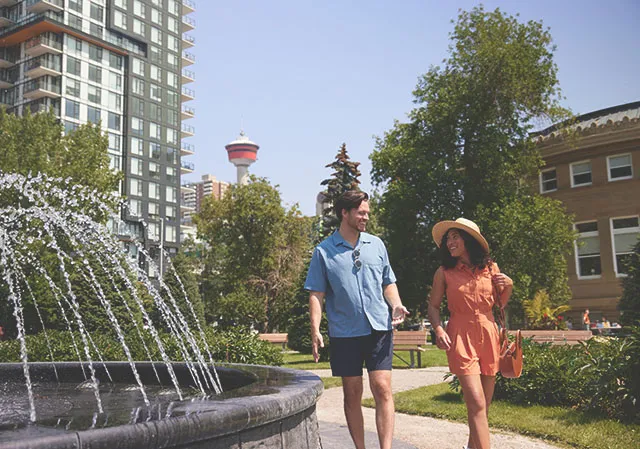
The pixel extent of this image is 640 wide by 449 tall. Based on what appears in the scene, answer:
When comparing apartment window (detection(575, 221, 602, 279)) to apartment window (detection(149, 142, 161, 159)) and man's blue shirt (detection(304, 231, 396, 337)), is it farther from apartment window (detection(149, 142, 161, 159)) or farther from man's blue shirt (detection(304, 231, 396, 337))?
apartment window (detection(149, 142, 161, 159))

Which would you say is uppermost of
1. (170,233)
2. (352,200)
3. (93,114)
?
(93,114)

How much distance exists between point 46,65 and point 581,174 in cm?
5184

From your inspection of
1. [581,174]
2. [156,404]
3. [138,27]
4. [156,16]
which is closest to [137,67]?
[138,27]

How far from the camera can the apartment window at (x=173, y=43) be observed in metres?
74.9

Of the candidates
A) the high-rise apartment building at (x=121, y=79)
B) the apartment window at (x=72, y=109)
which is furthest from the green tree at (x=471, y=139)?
the apartment window at (x=72, y=109)

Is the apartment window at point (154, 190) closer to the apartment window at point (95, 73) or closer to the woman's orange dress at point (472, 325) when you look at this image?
the apartment window at point (95, 73)

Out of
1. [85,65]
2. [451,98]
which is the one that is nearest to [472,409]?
[451,98]

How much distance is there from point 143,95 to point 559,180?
4986 cm

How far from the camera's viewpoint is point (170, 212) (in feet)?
238

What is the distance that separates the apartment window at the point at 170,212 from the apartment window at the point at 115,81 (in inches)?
564

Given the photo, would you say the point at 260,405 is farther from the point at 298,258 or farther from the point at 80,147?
the point at 298,258

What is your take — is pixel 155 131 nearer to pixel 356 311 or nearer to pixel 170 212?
pixel 170 212

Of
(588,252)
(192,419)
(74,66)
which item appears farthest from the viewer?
(74,66)

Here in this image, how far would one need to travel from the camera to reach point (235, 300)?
4069 centimetres
